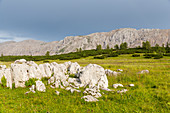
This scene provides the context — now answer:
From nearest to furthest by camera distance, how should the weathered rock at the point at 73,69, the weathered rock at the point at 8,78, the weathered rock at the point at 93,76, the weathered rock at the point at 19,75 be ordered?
1. the weathered rock at the point at 8,78
2. the weathered rock at the point at 19,75
3. the weathered rock at the point at 93,76
4. the weathered rock at the point at 73,69

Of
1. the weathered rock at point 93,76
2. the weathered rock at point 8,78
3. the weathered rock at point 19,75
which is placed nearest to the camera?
the weathered rock at point 8,78

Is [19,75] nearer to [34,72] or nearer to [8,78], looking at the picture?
[8,78]

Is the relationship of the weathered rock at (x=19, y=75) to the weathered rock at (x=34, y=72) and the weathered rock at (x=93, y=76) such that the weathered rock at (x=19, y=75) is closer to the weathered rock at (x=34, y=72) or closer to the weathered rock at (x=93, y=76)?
the weathered rock at (x=34, y=72)

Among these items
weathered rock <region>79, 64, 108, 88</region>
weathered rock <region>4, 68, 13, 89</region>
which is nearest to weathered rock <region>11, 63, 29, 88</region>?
weathered rock <region>4, 68, 13, 89</region>

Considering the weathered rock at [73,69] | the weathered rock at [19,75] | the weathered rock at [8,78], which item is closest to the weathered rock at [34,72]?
the weathered rock at [19,75]

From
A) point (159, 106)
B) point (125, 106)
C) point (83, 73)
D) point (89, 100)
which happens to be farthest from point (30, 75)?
point (159, 106)

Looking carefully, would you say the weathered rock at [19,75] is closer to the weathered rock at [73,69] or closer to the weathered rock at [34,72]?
the weathered rock at [34,72]

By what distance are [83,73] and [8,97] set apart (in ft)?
35.2

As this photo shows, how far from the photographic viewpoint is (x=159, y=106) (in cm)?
895

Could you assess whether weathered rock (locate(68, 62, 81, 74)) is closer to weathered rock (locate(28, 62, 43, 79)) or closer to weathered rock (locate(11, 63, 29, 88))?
weathered rock (locate(28, 62, 43, 79))

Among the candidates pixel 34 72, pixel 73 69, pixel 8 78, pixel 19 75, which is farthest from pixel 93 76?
pixel 8 78

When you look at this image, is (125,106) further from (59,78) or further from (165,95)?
(59,78)

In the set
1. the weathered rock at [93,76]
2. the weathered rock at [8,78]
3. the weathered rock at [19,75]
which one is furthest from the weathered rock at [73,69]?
the weathered rock at [8,78]

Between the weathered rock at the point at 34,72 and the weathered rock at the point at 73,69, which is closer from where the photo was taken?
the weathered rock at the point at 34,72
